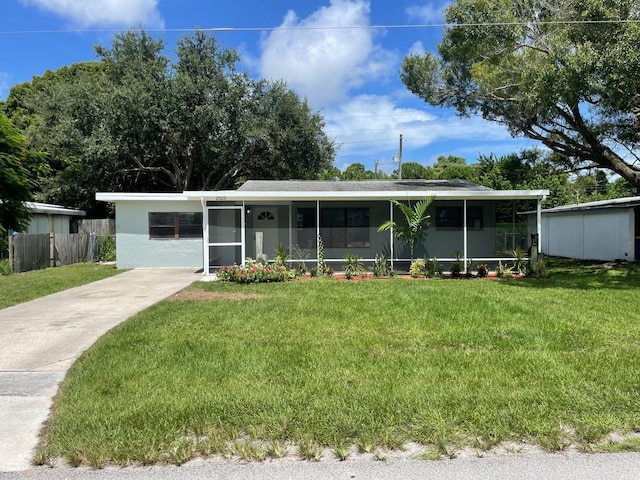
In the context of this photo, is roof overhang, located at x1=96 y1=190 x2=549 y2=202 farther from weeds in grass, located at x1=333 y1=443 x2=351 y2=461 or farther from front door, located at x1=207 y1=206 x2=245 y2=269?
weeds in grass, located at x1=333 y1=443 x2=351 y2=461

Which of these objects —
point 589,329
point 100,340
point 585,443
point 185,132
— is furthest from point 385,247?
point 185,132

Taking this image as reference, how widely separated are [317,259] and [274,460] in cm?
1081

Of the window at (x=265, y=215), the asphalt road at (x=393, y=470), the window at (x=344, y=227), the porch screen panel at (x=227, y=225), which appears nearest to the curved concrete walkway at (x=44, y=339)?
the asphalt road at (x=393, y=470)

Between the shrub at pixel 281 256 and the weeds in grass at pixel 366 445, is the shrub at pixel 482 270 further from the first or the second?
the weeds in grass at pixel 366 445

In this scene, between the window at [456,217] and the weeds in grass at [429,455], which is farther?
the window at [456,217]

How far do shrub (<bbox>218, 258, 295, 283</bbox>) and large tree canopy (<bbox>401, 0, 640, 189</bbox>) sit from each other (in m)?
7.78

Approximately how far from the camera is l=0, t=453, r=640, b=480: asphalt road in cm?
297

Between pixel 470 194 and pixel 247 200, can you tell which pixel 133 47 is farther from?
pixel 470 194

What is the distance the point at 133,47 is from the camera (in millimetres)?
24016

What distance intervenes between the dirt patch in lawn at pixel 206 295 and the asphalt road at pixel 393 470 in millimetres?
6617

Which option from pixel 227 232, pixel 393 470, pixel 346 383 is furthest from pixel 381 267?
pixel 393 470

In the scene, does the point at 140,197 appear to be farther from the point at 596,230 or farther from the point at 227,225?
the point at 596,230

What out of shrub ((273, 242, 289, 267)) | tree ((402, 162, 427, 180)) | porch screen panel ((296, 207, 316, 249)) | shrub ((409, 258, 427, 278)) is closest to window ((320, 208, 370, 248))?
porch screen panel ((296, 207, 316, 249))

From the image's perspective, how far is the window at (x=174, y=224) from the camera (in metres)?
16.7
